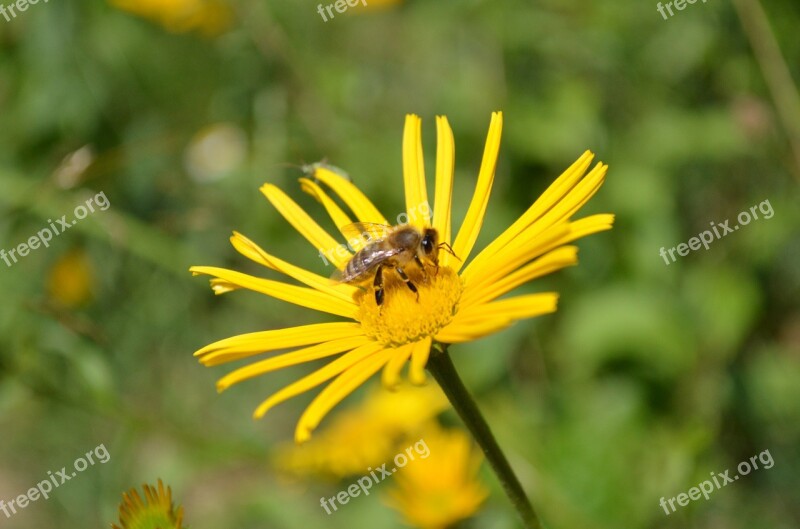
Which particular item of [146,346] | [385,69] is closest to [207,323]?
[146,346]

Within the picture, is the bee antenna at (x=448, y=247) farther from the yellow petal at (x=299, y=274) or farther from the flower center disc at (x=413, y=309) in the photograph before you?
the yellow petal at (x=299, y=274)

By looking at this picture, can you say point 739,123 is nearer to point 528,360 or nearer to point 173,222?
point 528,360

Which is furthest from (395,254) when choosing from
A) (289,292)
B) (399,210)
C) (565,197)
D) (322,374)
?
(399,210)

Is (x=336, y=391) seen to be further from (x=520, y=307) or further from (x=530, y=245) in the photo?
(x=530, y=245)

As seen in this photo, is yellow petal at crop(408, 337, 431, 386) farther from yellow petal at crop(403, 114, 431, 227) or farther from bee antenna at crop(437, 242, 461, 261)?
yellow petal at crop(403, 114, 431, 227)

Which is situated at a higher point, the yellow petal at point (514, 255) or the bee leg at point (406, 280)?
the bee leg at point (406, 280)

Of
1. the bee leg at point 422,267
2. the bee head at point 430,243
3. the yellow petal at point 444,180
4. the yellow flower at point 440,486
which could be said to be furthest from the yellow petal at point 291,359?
→ the yellow flower at point 440,486
